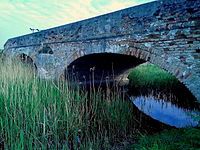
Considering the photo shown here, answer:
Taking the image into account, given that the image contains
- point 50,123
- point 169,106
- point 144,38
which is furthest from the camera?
point 169,106

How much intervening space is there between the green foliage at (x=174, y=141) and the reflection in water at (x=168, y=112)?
1.70 m

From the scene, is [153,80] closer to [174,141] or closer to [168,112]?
[168,112]

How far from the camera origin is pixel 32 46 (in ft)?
35.9

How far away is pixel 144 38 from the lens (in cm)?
581

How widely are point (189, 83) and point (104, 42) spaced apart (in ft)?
9.19

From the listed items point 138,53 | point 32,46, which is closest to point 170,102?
point 138,53

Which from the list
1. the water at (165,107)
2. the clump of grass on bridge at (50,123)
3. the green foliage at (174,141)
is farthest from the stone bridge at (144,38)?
the green foliage at (174,141)

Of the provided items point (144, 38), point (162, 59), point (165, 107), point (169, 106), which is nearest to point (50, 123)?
point (162, 59)

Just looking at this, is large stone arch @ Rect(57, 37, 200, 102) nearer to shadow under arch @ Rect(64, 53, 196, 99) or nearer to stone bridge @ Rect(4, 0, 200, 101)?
stone bridge @ Rect(4, 0, 200, 101)

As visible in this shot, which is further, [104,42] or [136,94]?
[136,94]

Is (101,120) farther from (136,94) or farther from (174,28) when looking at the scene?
(136,94)

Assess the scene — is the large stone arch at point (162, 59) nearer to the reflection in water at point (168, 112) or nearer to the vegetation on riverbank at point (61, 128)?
the reflection in water at point (168, 112)

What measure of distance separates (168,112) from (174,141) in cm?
350

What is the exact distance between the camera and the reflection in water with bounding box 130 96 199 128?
601 cm
